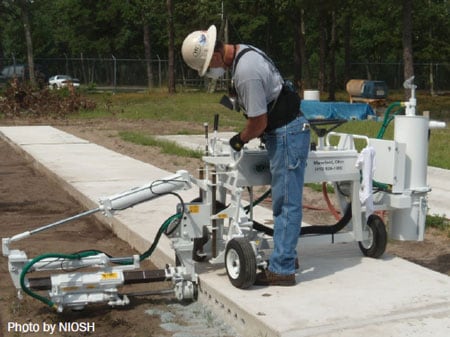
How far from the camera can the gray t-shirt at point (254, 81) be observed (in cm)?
501

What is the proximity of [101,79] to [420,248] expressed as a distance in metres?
45.9

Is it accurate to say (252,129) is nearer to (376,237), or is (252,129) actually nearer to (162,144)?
(376,237)

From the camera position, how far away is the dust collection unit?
5.21 m

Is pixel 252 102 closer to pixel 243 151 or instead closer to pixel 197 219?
pixel 243 151

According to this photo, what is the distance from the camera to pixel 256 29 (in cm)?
6044

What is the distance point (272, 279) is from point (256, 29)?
185 feet

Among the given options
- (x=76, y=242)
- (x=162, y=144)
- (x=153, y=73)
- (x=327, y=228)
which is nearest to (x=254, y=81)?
(x=327, y=228)

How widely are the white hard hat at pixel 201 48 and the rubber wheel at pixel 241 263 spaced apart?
1.23m

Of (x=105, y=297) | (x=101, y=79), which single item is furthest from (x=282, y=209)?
(x=101, y=79)

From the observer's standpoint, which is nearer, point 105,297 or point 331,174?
point 105,297

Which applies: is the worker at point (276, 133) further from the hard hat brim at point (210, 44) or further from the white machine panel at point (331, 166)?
the white machine panel at point (331, 166)

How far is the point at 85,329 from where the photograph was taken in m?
5.05

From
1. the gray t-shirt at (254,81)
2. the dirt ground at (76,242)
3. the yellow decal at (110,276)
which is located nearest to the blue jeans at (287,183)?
the gray t-shirt at (254,81)

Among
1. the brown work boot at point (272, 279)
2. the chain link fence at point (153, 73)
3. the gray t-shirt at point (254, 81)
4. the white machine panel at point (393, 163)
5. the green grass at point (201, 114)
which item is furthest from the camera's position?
the chain link fence at point (153, 73)
